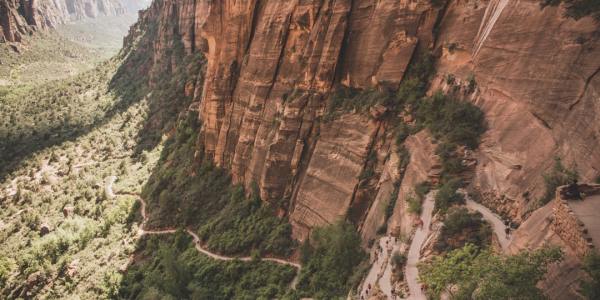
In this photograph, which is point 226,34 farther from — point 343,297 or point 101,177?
point 101,177

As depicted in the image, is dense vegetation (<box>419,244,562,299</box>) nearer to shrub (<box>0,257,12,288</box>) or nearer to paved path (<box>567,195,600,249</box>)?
paved path (<box>567,195,600,249</box>)

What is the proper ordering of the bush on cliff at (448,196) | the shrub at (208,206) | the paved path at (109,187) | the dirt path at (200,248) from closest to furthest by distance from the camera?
1. the bush on cliff at (448,196)
2. the dirt path at (200,248)
3. the shrub at (208,206)
4. the paved path at (109,187)

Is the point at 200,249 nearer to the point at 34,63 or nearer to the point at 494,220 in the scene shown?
the point at 494,220

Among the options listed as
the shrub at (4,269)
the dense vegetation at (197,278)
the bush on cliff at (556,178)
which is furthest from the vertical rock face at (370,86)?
the shrub at (4,269)

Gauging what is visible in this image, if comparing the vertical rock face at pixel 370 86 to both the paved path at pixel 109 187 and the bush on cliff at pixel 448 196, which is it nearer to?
the bush on cliff at pixel 448 196

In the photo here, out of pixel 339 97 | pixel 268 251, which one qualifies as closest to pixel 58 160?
pixel 268 251

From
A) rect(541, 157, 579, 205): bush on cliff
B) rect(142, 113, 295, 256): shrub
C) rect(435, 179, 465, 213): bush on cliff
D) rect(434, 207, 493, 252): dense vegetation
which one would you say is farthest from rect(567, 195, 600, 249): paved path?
rect(142, 113, 295, 256): shrub

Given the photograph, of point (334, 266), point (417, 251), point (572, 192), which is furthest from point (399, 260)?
point (334, 266)
